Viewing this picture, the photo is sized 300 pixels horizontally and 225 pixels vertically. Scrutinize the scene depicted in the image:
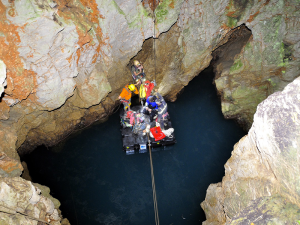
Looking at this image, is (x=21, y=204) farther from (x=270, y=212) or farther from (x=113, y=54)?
(x=113, y=54)

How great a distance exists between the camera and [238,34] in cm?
862

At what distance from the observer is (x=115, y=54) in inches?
297

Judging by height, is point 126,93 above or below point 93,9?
below

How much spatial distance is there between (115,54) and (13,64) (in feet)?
10.0

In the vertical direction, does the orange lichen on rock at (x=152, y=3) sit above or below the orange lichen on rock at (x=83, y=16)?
above

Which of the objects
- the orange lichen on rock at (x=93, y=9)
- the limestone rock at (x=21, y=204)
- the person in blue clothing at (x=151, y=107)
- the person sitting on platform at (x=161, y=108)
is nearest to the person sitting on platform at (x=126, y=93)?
the person in blue clothing at (x=151, y=107)

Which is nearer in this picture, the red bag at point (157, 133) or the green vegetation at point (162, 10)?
the green vegetation at point (162, 10)

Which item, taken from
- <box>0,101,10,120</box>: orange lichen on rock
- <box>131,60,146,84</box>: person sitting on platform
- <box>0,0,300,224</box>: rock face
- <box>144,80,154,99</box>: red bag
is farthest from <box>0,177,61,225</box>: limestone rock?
<box>131,60,146,84</box>: person sitting on platform

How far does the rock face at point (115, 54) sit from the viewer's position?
5.50m

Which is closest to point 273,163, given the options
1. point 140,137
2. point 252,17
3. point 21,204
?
point 21,204

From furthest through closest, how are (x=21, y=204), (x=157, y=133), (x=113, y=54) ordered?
(x=157, y=133) < (x=113, y=54) < (x=21, y=204)

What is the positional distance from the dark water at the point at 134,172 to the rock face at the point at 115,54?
0.70 m

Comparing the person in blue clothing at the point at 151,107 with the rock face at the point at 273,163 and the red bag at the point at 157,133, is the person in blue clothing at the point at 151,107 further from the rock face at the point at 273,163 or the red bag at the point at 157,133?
the rock face at the point at 273,163

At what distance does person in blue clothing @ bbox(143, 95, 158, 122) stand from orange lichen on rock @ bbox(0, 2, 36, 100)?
3175mm
